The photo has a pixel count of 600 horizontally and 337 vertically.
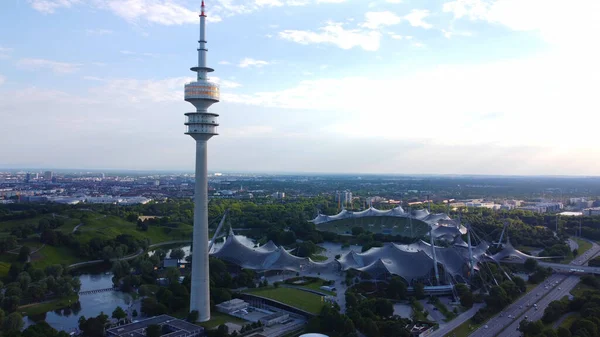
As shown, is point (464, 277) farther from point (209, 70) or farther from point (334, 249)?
point (209, 70)

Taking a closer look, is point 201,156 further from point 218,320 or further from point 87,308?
point 87,308

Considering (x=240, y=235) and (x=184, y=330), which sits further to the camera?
(x=240, y=235)

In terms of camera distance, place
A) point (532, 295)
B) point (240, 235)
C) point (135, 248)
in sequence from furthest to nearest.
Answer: point (240, 235) < point (135, 248) < point (532, 295)

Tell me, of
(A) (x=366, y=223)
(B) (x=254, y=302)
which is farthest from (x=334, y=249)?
(B) (x=254, y=302)

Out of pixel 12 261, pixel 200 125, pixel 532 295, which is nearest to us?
pixel 200 125

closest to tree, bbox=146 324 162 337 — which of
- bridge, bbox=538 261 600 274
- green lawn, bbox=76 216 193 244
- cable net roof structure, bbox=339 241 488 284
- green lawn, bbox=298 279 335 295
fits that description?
green lawn, bbox=298 279 335 295

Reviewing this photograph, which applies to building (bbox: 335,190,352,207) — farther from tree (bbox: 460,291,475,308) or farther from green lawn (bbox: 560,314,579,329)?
green lawn (bbox: 560,314,579,329)

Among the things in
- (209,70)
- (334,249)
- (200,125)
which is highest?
(209,70)
